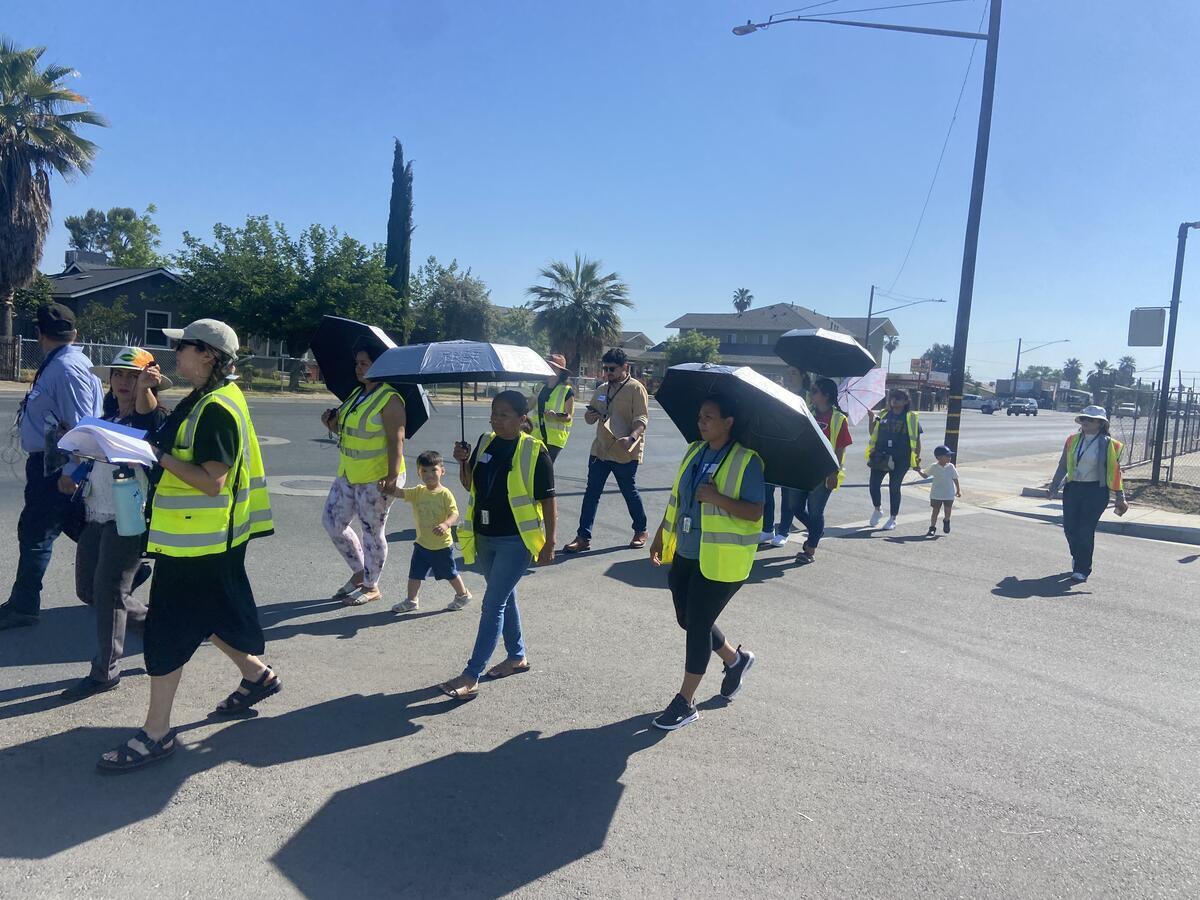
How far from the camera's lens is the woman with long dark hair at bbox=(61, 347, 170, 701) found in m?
4.02

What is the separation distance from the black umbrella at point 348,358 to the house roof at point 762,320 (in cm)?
7284

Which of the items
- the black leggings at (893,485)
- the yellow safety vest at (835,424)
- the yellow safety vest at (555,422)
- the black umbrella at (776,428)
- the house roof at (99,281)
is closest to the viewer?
the black umbrella at (776,428)

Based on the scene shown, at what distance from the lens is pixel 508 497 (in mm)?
4359

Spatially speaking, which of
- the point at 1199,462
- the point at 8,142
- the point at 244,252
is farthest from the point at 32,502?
the point at 244,252

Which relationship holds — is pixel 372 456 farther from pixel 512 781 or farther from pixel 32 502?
pixel 512 781

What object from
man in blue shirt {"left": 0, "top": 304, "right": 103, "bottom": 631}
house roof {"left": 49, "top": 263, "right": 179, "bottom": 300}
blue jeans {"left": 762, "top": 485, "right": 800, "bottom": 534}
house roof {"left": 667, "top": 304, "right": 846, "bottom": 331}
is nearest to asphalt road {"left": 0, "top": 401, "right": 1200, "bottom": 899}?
man in blue shirt {"left": 0, "top": 304, "right": 103, "bottom": 631}

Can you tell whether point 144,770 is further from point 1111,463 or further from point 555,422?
point 1111,463

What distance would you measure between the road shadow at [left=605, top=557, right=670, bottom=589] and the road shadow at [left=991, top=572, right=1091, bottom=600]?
292cm

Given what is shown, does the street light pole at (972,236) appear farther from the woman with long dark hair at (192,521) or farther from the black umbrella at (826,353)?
the woman with long dark hair at (192,521)

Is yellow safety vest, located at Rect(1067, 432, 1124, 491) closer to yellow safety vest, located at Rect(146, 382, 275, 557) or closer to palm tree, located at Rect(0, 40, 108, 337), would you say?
yellow safety vest, located at Rect(146, 382, 275, 557)

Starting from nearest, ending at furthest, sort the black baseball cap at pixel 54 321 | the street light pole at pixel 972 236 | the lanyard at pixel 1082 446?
the black baseball cap at pixel 54 321 < the lanyard at pixel 1082 446 < the street light pole at pixel 972 236

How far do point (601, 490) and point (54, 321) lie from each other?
15.2 feet

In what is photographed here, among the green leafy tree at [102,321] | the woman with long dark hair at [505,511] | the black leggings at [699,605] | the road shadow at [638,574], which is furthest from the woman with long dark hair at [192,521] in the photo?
the green leafy tree at [102,321]

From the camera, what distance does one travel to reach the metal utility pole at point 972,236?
13789 millimetres
